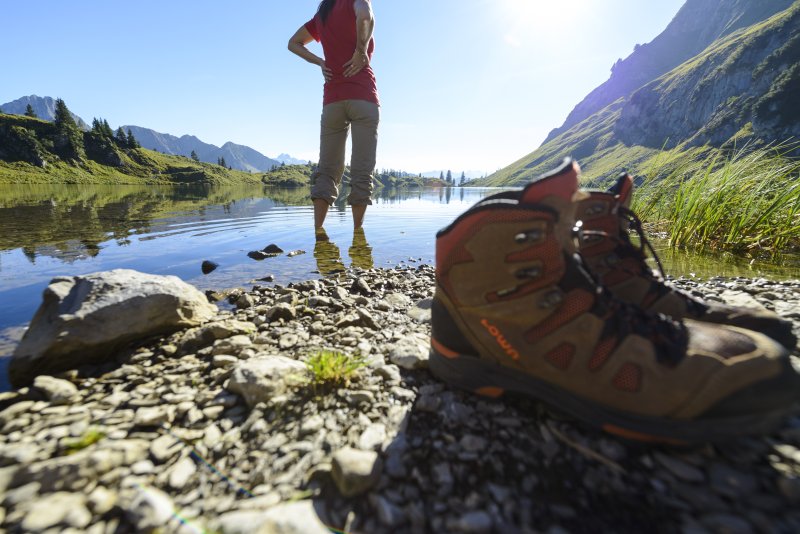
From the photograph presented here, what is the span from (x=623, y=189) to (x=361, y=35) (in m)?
5.11

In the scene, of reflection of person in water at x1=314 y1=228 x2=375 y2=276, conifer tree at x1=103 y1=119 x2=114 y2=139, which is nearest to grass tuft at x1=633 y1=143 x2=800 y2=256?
reflection of person in water at x1=314 y1=228 x2=375 y2=276

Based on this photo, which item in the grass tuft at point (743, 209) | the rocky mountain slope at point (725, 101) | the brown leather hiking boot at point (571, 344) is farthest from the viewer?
the rocky mountain slope at point (725, 101)

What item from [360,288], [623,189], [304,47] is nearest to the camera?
[623,189]

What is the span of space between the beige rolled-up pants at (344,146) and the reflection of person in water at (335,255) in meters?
0.91

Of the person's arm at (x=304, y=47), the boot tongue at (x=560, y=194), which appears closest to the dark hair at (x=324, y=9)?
the person's arm at (x=304, y=47)

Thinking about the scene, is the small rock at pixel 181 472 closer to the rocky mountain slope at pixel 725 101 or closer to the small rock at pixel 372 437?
the small rock at pixel 372 437

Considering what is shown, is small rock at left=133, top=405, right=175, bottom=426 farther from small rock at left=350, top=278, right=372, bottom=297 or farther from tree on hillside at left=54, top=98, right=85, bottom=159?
tree on hillside at left=54, top=98, right=85, bottom=159

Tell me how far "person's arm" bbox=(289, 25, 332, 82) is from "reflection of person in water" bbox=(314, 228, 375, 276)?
10.6ft

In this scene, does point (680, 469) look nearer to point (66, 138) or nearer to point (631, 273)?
point (631, 273)

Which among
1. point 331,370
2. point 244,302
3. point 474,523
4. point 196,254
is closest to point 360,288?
point 244,302

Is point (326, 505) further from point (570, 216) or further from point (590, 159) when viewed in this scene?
point (590, 159)

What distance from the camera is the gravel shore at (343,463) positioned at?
1126mm

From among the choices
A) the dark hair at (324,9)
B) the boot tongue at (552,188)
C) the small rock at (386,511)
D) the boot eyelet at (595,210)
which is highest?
the dark hair at (324,9)

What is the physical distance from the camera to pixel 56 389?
1887mm
